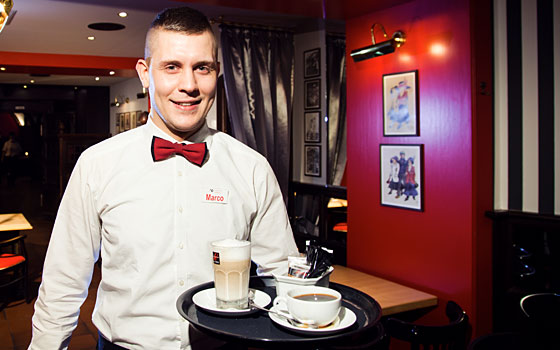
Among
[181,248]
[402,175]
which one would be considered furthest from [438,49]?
[181,248]

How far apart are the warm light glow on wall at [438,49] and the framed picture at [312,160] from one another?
204 centimetres

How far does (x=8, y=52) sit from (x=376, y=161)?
250 inches

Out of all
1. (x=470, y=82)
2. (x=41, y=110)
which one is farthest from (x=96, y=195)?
Result: (x=41, y=110)

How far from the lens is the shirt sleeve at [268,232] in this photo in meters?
1.62

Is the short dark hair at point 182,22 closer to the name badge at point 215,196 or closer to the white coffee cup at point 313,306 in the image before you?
the name badge at point 215,196

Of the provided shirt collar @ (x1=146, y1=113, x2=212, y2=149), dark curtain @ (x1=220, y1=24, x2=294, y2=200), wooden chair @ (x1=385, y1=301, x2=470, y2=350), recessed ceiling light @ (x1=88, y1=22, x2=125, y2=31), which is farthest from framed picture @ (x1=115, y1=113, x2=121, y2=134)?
shirt collar @ (x1=146, y1=113, x2=212, y2=149)

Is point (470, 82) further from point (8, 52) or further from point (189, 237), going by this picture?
point (8, 52)

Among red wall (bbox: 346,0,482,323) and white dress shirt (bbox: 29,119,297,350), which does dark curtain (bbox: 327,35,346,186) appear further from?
white dress shirt (bbox: 29,119,297,350)

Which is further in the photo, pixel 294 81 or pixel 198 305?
pixel 294 81

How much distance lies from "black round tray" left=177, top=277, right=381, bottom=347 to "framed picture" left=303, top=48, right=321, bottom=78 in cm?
408

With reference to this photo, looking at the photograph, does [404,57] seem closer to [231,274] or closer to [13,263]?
[231,274]

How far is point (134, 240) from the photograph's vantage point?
1.46 metres

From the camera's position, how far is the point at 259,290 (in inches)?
57.9

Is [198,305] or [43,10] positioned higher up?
[43,10]
